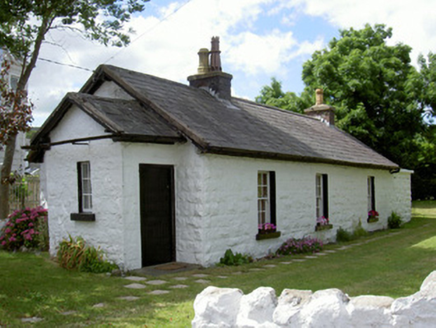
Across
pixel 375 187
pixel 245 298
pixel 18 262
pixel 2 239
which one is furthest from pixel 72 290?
pixel 375 187

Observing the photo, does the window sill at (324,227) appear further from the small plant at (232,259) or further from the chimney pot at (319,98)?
the chimney pot at (319,98)

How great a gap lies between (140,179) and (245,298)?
6719 mm

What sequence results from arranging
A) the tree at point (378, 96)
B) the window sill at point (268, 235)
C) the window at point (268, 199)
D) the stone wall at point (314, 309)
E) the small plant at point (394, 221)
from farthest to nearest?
the tree at point (378, 96)
the small plant at point (394, 221)
the window at point (268, 199)
the window sill at point (268, 235)
the stone wall at point (314, 309)

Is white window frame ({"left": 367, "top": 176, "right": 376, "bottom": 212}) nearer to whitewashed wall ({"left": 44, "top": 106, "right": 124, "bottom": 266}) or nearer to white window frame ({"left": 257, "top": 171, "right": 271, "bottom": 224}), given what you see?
white window frame ({"left": 257, "top": 171, "right": 271, "bottom": 224})

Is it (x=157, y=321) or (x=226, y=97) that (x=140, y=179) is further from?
(x=226, y=97)

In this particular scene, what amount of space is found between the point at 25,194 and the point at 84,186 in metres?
5.16

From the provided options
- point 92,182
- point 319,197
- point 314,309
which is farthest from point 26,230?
point 314,309

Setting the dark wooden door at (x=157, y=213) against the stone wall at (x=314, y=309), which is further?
the dark wooden door at (x=157, y=213)

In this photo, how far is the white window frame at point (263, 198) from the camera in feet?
41.4

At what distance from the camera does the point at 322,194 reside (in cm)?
1554

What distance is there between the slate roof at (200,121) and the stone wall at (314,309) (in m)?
6.04

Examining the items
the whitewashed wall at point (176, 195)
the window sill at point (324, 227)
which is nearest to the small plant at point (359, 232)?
the window sill at point (324, 227)

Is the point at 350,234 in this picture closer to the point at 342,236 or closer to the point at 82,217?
the point at 342,236

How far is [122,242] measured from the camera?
9.83 meters
